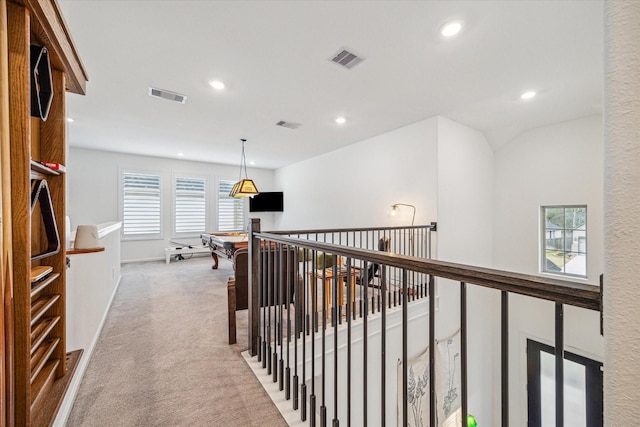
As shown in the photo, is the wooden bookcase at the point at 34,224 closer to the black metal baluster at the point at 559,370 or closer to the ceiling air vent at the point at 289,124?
the black metal baluster at the point at 559,370

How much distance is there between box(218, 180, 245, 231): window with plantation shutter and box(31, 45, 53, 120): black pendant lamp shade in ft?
21.8

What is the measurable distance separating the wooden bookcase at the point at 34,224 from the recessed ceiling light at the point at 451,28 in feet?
7.60

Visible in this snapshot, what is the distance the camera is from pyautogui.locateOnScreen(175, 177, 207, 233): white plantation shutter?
6.99 m

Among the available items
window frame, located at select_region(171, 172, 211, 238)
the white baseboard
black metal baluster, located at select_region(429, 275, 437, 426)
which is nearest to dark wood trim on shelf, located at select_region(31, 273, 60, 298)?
the white baseboard

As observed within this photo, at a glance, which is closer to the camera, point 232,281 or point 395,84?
point 232,281

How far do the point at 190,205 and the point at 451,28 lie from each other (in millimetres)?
6824

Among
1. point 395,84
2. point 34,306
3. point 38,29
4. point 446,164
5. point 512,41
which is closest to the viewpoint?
point 38,29

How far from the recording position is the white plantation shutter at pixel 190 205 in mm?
6988

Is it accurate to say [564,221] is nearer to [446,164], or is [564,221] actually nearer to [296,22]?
[446,164]

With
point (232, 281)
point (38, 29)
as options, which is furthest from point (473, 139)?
point (38, 29)

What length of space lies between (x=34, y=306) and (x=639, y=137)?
1.86m

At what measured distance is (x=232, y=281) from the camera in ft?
8.31

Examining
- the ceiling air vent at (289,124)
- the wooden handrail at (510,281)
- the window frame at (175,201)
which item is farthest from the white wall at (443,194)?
the window frame at (175,201)

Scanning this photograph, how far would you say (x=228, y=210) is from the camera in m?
7.71
